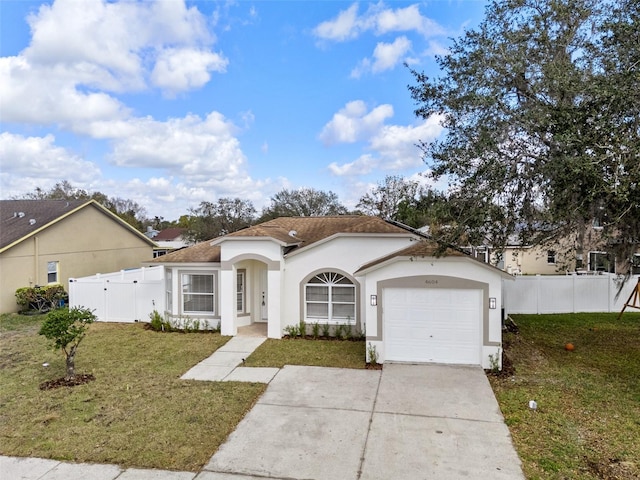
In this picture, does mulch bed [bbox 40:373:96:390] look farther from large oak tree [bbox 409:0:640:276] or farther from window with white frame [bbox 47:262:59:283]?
window with white frame [bbox 47:262:59:283]

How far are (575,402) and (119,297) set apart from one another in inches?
605

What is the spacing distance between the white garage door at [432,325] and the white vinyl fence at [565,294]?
27.0 ft

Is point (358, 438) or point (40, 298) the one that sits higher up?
point (40, 298)

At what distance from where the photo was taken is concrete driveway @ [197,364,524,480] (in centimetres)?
565

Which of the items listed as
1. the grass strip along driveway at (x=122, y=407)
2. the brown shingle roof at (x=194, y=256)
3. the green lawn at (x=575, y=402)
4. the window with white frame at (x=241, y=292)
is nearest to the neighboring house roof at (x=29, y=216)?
the grass strip along driveway at (x=122, y=407)

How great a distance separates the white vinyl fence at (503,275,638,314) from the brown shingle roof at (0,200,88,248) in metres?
22.9

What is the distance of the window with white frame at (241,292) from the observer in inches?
571

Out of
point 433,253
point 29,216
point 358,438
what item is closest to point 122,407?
point 358,438

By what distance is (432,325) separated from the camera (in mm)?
10414

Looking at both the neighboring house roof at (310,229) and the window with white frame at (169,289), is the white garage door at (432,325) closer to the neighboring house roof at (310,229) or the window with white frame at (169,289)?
the neighboring house roof at (310,229)

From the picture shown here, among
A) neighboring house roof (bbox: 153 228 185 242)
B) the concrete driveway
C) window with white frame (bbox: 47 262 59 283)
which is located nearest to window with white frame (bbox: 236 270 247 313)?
the concrete driveway

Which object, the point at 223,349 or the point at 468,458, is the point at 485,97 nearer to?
the point at 468,458

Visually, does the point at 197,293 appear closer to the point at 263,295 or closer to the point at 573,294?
the point at 263,295

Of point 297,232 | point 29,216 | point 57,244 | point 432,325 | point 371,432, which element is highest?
Result: point 29,216
